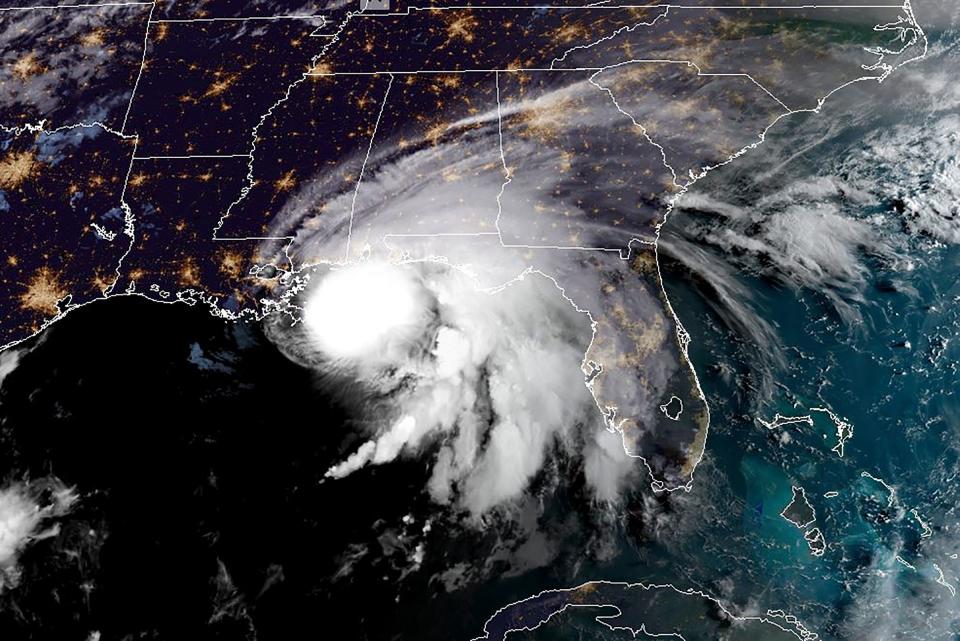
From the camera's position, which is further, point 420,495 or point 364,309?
point 364,309

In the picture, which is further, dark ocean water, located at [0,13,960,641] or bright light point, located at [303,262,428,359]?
bright light point, located at [303,262,428,359]

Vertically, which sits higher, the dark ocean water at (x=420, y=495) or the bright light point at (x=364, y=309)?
the bright light point at (x=364, y=309)

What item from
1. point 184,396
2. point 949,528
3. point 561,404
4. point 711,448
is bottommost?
point 949,528

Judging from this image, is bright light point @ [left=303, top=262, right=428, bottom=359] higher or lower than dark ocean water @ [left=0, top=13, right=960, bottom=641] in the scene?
higher

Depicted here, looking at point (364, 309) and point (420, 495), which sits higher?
point (364, 309)

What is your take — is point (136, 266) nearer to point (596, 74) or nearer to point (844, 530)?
point (596, 74)

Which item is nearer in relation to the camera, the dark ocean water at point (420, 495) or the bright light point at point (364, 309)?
the dark ocean water at point (420, 495)

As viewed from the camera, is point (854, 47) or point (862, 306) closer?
point (862, 306)

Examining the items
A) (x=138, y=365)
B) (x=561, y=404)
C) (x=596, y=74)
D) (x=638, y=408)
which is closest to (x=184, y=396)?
(x=138, y=365)
